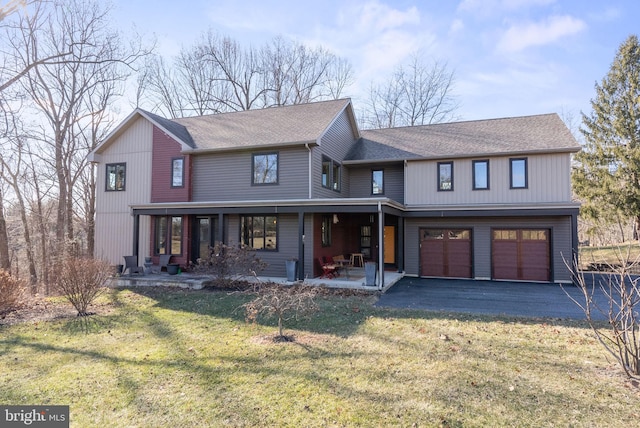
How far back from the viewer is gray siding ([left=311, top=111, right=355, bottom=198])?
12.8m

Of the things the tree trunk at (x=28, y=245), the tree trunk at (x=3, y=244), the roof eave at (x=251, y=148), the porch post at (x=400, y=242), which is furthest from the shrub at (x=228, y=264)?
the tree trunk at (x=28, y=245)

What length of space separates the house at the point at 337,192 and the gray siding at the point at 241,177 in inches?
1.6

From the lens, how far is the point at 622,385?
13.8 feet

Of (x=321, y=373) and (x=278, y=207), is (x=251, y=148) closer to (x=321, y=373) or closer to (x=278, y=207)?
(x=278, y=207)

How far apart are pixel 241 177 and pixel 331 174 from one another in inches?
138

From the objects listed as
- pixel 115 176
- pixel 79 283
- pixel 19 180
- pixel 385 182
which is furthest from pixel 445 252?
pixel 19 180

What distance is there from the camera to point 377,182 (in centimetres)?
1527

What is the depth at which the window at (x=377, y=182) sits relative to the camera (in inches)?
597

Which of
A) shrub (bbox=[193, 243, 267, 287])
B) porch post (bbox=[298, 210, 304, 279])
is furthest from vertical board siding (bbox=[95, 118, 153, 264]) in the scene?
porch post (bbox=[298, 210, 304, 279])

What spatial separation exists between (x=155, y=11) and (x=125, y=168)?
630 cm

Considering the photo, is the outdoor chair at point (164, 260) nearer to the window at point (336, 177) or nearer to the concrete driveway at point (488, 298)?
the window at point (336, 177)

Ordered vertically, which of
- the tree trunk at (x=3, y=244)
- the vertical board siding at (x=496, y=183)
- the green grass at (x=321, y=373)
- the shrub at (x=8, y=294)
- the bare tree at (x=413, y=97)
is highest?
the bare tree at (x=413, y=97)

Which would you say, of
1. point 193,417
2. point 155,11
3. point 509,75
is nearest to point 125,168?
point 155,11

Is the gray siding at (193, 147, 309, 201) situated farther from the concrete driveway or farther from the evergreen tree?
the evergreen tree
